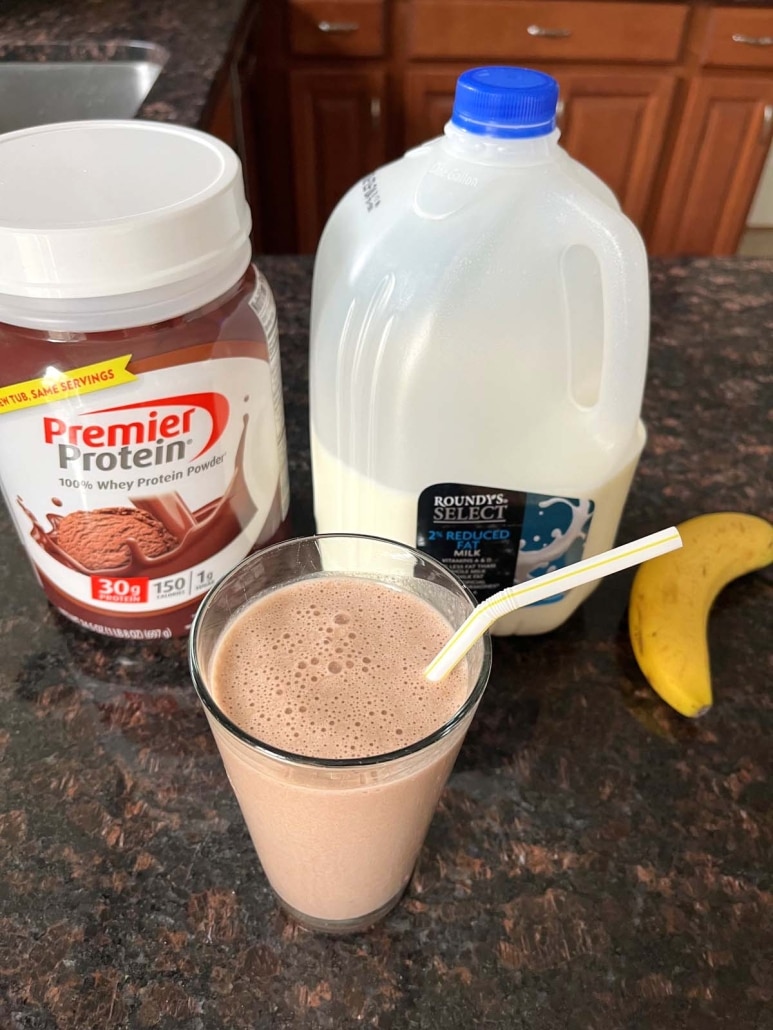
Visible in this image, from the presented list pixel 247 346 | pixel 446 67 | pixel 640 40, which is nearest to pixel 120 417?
pixel 247 346

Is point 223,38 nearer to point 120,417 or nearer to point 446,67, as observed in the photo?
point 446,67

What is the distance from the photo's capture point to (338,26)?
196 centimetres

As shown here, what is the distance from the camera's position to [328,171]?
222 cm

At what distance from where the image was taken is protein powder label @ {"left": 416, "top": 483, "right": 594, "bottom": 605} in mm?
536

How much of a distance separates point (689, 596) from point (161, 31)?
1288 millimetres

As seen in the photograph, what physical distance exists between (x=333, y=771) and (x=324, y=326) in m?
0.29

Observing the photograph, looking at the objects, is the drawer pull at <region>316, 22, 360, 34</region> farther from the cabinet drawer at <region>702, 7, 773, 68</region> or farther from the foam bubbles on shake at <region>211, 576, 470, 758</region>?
the foam bubbles on shake at <region>211, 576, 470, 758</region>

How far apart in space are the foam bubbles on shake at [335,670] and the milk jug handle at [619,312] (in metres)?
→ 0.17

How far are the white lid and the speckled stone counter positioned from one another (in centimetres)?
27

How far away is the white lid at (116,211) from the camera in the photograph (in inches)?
16.4

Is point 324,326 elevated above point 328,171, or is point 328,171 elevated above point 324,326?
point 324,326

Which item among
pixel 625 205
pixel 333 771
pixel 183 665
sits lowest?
pixel 625 205

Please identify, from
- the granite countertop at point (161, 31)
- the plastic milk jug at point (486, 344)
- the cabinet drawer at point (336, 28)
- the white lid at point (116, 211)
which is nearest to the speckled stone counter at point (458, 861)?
the plastic milk jug at point (486, 344)

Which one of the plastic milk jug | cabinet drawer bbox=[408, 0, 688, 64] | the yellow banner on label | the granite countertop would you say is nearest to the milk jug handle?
the plastic milk jug
